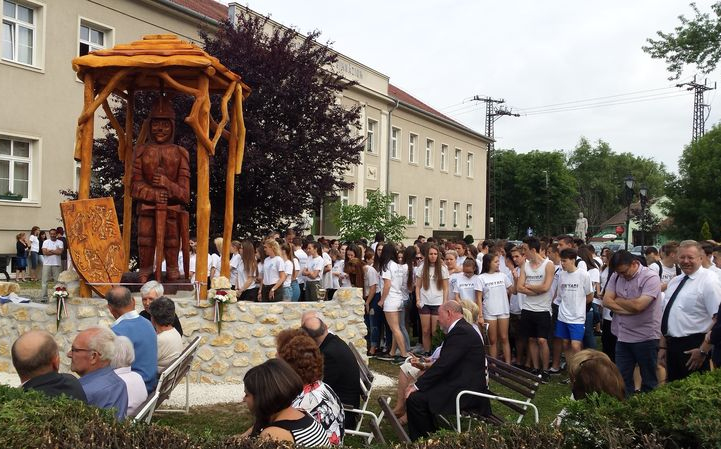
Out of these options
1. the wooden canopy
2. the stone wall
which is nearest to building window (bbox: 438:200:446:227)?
the wooden canopy

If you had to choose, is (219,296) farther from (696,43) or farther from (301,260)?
(696,43)

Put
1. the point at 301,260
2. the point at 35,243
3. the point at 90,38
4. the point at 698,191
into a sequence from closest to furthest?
1. the point at 301,260
2. the point at 35,243
3. the point at 90,38
4. the point at 698,191

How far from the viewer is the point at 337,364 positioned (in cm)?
556

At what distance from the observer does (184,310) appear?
8555 mm

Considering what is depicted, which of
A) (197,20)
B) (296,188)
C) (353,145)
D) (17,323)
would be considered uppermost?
(197,20)

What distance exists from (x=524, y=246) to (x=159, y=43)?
5.58 meters

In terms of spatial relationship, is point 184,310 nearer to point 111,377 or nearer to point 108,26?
point 111,377

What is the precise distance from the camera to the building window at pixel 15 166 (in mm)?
19094

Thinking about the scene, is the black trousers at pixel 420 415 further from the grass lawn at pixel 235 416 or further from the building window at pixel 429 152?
the building window at pixel 429 152

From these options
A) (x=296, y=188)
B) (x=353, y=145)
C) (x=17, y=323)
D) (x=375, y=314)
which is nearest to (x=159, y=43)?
(x=17, y=323)

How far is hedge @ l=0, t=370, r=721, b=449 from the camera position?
3.05 m

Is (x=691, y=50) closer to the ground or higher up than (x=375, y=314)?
higher up

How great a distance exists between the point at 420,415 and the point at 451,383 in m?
0.36

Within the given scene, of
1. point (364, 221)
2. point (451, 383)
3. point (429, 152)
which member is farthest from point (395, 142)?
point (451, 383)
